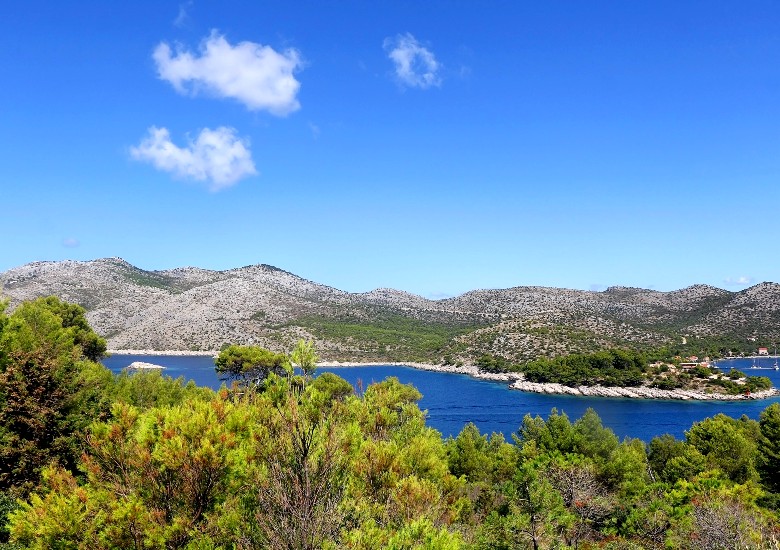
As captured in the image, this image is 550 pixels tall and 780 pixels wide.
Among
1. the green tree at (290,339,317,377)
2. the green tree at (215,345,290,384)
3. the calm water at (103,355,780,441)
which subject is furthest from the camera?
the calm water at (103,355,780,441)

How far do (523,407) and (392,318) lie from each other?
347 ft

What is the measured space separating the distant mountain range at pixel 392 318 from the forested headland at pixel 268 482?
10396 centimetres

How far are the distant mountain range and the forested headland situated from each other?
103964 millimetres

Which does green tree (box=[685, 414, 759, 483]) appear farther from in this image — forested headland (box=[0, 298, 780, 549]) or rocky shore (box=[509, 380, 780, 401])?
rocky shore (box=[509, 380, 780, 401])

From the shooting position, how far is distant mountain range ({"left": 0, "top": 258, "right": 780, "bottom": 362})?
13062 centimetres

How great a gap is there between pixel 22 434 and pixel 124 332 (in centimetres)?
15290

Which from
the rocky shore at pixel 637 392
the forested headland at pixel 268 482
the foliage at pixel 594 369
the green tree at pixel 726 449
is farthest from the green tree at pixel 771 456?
the foliage at pixel 594 369

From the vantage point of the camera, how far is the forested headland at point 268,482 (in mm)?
7387

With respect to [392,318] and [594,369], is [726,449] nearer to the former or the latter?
[594,369]

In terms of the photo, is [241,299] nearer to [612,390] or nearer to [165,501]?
[612,390]

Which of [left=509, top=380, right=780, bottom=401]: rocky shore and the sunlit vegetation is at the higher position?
the sunlit vegetation

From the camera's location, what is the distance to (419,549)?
268 inches

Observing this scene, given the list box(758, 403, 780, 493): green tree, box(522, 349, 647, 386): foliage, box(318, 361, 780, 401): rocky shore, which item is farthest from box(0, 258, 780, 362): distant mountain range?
box(758, 403, 780, 493): green tree

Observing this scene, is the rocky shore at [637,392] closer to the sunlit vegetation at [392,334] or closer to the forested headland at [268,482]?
the sunlit vegetation at [392,334]
